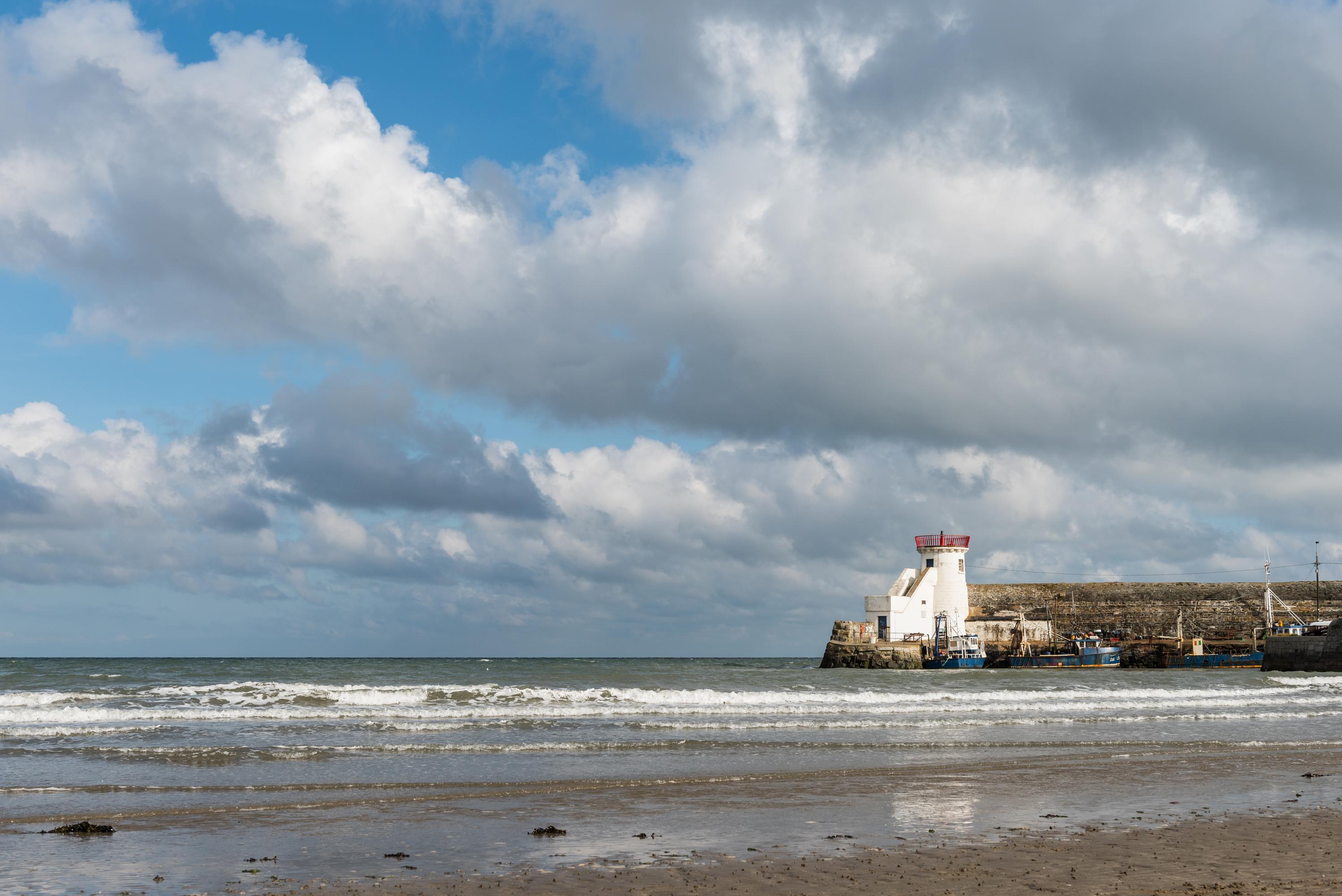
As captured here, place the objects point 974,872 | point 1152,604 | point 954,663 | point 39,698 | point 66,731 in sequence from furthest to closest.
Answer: point 1152,604
point 954,663
point 39,698
point 66,731
point 974,872

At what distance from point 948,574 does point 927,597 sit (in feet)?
8.73

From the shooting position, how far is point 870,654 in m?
67.1

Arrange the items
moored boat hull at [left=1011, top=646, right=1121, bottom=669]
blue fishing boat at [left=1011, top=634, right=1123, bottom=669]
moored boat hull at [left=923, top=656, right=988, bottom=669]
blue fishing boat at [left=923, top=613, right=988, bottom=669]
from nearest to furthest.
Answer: moored boat hull at [left=923, top=656, right=988, bottom=669] < blue fishing boat at [left=923, top=613, right=988, bottom=669] < blue fishing boat at [left=1011, top=634, right=1123, bottom=669] < moored boat hull at [left=1011, top=646, right=1121, bottom=669]

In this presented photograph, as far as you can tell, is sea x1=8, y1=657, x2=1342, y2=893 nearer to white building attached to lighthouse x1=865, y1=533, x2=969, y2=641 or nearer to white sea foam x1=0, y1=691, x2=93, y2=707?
white sea foam x1=0, y1=691, x2=93, y2=707

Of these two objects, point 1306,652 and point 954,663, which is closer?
point 1306,652

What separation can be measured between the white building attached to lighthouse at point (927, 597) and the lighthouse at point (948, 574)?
0.03 meters

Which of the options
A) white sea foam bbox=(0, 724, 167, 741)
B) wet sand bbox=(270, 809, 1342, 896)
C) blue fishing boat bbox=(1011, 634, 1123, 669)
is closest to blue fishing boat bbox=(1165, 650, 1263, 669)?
blue fishing boat bbox=(1011, 634, 1123, 669)

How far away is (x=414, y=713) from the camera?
27.5 meters

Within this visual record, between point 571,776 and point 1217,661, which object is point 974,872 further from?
point 1217,661

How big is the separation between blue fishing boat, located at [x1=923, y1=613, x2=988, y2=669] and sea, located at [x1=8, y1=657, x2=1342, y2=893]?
103ft

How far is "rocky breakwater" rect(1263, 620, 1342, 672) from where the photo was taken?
59.2 m

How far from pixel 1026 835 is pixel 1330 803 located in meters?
5.65

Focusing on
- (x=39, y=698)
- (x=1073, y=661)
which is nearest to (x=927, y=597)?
(x=1073, y=661)

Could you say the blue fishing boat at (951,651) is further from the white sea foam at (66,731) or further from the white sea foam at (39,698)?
the white sea foam at (66,731)
